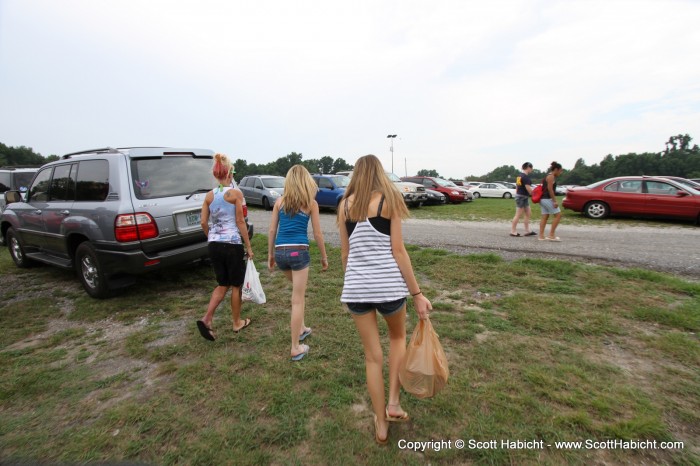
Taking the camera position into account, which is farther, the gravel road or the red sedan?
the red sedan

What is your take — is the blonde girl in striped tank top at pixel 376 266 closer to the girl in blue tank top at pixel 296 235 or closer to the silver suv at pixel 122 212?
the girl in blue tank top at pixel 296 235

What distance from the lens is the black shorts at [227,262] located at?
338 cm

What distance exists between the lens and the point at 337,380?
2674 mm

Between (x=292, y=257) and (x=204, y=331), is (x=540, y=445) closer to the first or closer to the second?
(x=292, y=257)

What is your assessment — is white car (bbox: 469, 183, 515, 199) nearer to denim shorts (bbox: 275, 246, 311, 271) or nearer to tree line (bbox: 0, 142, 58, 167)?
denim shorts (bbox: 275, 246, 311, 271)

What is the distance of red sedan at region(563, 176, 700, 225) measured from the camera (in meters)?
9.95

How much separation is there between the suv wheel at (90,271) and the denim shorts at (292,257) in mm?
2870

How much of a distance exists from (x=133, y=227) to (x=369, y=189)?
343 centimetres

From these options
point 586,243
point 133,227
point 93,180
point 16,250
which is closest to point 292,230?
point 133,227

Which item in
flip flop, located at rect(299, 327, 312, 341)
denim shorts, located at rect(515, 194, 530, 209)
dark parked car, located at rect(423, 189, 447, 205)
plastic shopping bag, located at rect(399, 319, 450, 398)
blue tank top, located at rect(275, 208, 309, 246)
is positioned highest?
dark parked car, located at rect(423, 189, 447, 205)

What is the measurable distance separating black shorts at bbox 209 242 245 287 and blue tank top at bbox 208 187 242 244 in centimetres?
6

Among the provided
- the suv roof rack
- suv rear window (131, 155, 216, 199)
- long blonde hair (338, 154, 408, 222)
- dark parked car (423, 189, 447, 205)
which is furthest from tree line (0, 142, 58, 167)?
long blonde hair (338, 154, 408, 222)

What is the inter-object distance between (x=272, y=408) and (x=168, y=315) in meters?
2.49

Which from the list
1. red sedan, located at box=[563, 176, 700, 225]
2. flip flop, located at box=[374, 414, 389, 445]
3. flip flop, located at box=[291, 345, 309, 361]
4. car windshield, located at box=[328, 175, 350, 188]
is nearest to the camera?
flip flop, located at box=[374, 414, 389, 445]
